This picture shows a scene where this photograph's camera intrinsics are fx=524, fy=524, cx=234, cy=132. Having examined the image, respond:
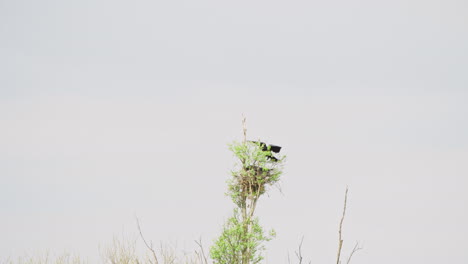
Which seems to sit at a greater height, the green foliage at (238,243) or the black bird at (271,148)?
the black bird at (271,148)

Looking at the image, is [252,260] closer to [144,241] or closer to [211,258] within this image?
[211,258]

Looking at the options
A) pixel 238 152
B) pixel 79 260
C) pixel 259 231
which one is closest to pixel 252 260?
pixel 259 231

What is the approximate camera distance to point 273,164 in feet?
35.4

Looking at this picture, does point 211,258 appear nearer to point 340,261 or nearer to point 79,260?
point 340,261

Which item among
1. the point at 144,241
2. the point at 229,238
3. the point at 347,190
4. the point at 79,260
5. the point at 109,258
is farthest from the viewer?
the point at 79,260

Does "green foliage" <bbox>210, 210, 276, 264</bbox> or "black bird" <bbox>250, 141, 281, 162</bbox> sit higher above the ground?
"black bird" <bbox>250, 141, 281, 162</bbox>

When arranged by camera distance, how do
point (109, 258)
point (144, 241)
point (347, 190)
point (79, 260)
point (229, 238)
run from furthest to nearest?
point (79, 260) → point (109, 258) → point (229, 238) → point (144, 241) → point (347, 190)

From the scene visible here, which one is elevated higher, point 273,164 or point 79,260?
point 273,164

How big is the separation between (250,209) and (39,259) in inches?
319

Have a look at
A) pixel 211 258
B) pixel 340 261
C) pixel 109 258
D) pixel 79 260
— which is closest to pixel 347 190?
pixel 340 261

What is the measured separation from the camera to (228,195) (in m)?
10.7

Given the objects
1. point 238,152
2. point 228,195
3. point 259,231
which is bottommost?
point 259,231

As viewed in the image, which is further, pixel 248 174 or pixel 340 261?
pixel 248 174

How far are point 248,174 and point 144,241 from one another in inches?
95.3
